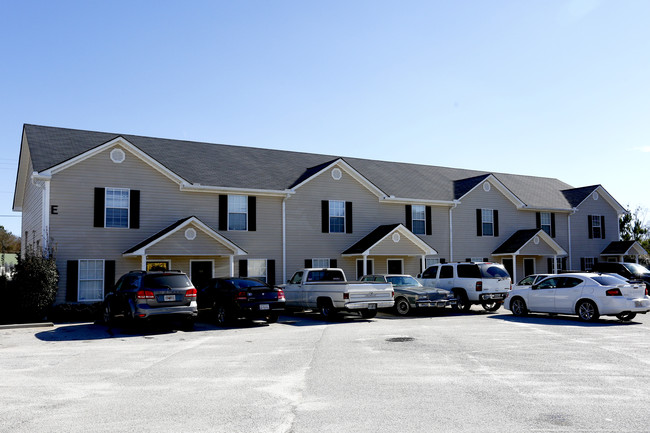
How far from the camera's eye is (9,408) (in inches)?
286

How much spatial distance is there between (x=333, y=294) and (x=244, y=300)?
3025 mm

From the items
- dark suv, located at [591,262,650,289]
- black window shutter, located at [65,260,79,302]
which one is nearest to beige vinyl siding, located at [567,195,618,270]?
dark suv, located at [591,262,650,289]

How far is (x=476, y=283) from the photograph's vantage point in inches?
825

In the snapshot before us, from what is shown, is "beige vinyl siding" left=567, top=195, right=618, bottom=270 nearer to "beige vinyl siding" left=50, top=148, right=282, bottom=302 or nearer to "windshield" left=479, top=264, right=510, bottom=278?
"windshield" left=479, top=264, right=510, bottom=278

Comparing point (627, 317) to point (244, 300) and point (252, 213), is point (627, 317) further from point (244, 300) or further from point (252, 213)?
point (252, 213)

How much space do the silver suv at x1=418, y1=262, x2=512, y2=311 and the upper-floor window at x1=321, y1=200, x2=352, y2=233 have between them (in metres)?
6.65

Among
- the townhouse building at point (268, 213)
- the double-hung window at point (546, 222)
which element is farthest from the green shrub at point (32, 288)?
the double-hung window at point (546, 222)

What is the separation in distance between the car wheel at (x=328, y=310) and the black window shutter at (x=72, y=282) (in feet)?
30.2

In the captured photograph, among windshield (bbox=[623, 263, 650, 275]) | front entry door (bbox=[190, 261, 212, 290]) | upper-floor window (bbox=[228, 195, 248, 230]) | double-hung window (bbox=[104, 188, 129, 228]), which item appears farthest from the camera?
windshield (bbox=[623, 263, 650, 275])

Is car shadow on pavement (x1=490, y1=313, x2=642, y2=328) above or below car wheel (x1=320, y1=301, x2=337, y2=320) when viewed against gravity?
below

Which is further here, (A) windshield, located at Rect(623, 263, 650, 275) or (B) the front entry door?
(A) windshield, located at Rect(623, 263, 650, 275)

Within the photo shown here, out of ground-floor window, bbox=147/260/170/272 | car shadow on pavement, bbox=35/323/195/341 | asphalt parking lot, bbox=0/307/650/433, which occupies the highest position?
ground-floor window, bbox=147/260/170/272

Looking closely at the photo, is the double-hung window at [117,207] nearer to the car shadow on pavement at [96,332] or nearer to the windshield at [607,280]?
the car shadow on pavement at [96,332]

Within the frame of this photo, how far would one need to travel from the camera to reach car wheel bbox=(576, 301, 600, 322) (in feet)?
56.0
